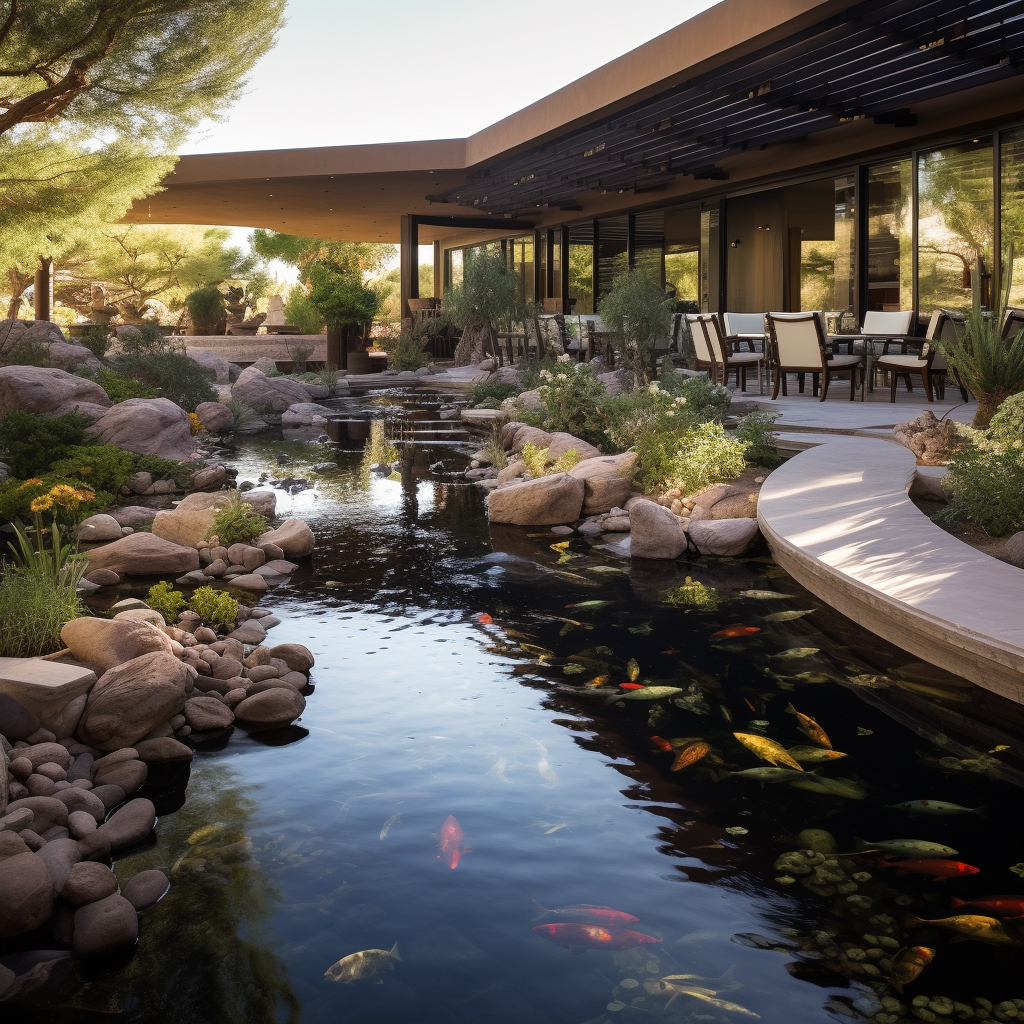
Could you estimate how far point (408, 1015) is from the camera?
2.30 metres

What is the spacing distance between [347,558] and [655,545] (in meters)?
1.92

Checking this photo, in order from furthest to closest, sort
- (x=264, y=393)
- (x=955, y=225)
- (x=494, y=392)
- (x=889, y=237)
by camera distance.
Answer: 1. (x=264, y=393)
2. (x=494, y=392)
3. (x=889, y=237)
4. (x=955, y=225)

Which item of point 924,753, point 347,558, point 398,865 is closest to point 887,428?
point 347,558

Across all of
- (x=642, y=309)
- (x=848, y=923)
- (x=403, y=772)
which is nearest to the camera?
(x=848, y=923)

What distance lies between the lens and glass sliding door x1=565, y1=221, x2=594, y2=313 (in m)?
23.5

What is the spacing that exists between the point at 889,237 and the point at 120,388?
381 inches

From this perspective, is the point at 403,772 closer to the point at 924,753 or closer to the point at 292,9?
the point at 924,753

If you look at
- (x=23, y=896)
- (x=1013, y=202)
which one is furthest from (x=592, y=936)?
(x=1013, y=202)

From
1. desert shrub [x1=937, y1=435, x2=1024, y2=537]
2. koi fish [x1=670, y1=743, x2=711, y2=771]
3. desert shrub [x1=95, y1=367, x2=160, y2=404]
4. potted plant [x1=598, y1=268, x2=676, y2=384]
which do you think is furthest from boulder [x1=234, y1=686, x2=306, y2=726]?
potted plant [x1=598, y1=268, x2=676, y2=384]

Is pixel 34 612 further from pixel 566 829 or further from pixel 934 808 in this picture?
pixel 934 808

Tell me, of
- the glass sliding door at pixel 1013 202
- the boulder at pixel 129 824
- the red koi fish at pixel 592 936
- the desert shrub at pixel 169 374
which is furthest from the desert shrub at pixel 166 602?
the glass sliding door at pixel 1013 202

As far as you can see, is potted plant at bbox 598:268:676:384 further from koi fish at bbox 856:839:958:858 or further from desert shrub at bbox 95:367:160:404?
koi fish at bbox 856:839:958:858

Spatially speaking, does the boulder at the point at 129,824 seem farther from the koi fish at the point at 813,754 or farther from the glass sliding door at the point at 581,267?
the glass sliding door at the point at 581,267

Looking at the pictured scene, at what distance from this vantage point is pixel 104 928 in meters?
2.55
